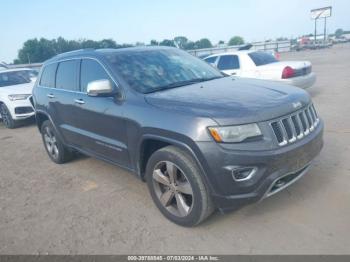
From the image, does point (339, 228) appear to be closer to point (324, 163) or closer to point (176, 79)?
point (324, 163)

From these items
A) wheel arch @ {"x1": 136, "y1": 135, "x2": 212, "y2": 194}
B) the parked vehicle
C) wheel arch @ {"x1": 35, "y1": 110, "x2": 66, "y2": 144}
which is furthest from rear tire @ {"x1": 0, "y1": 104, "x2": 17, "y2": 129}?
wheel arch @ {"x1": 136, "y1": 135, "x2": 212, "y2": 194}

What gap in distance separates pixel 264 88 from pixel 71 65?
2.83m

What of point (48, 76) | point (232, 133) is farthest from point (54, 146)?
point (232, 133)

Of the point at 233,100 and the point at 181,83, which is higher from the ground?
the point at 181,83

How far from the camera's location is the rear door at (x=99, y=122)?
3664mm

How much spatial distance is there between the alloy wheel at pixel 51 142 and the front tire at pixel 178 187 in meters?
2.79

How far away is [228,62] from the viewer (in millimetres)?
9344

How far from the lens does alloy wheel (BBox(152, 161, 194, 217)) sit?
3.09 metres

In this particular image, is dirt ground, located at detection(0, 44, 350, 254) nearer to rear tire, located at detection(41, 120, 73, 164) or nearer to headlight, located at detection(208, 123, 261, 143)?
rear tire, located at detection(41, 120, 73, 164)

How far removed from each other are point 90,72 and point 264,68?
235 inches

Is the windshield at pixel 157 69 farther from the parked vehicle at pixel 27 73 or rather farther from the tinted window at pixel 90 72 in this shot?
Answer: the parked vehicle at pixel 27 73

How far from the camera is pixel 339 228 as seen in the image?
2.97 m

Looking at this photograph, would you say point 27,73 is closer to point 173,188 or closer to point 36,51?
point 173,188

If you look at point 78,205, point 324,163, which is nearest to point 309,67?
point 324,163
